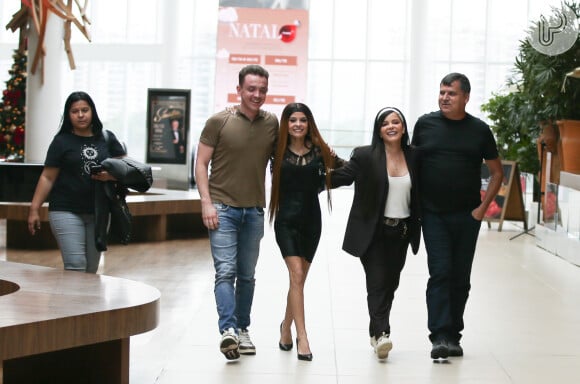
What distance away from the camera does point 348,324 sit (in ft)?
21.6

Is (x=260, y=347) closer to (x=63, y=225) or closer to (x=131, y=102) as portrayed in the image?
(x=63, y=225)

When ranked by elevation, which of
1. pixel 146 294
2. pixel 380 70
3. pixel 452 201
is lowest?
pixel 146 294

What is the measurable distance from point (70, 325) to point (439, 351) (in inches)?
81.9

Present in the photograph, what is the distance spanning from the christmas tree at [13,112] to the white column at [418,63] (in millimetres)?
10215

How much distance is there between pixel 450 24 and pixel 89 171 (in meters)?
21.2

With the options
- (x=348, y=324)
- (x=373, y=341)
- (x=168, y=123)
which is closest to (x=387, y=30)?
(x=168, y=123)

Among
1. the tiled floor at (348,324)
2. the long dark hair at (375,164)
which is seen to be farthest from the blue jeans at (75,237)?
the long dark hair at (375,164)

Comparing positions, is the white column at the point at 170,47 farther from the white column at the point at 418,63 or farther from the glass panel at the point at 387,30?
the white column at the point at 418,63

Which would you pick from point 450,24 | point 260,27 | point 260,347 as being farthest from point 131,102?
point 260,347

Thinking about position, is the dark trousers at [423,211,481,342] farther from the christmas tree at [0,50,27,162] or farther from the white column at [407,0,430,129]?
the white column at [407,0,430,129]

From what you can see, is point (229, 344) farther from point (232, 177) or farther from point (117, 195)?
point (117, 195)

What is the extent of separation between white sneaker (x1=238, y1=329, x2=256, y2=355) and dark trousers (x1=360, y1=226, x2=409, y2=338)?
66cm

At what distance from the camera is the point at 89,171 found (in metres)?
5.41

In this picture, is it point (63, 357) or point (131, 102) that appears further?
point (131, 102)
